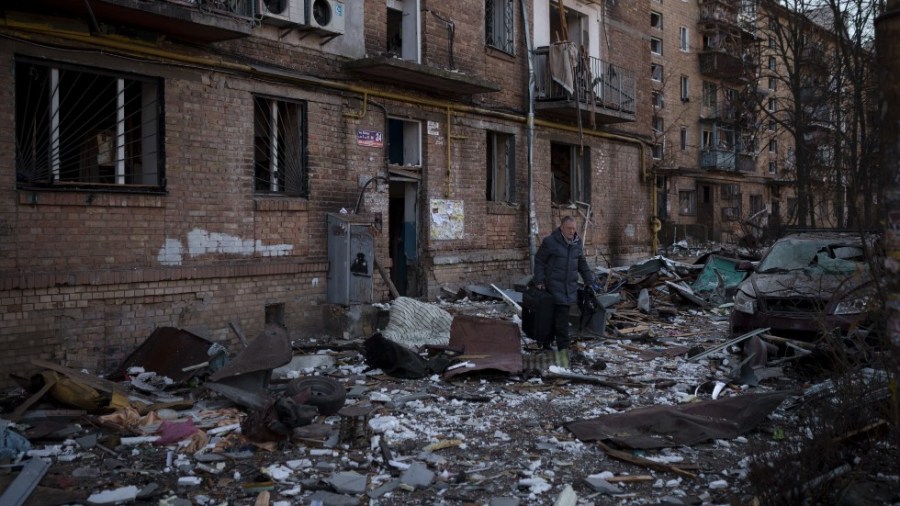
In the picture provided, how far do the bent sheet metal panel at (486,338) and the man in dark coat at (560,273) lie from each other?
87cm

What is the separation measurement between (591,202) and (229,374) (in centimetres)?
1291

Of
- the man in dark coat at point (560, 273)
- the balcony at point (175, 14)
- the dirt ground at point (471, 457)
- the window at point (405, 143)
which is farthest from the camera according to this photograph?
the window at point (405, 143)

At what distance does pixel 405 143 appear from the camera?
1365cm

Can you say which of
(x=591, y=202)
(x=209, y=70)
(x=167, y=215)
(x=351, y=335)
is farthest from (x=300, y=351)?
(x=591, y=202)

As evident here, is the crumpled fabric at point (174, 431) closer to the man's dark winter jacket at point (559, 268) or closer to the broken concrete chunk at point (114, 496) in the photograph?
the broken concrete chunk at point (114, 496)

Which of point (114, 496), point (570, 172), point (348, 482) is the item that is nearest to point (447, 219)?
point (570, 172)

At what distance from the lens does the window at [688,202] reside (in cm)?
3938

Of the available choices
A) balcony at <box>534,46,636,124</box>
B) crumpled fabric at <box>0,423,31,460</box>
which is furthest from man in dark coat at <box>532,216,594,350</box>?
balcony at <box>534,46,636,124</box>

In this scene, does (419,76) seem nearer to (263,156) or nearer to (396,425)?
(263,156)

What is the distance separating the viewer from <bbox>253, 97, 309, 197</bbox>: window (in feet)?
35.9

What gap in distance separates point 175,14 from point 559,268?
562 centimetres

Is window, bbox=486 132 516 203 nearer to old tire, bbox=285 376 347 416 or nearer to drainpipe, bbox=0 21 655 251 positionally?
drainpipe, bbox=0 21 655 251

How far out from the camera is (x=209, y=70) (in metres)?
9.95

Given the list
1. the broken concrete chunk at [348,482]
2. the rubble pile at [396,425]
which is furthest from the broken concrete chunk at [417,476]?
the broken concrete chunk at [348,482]
